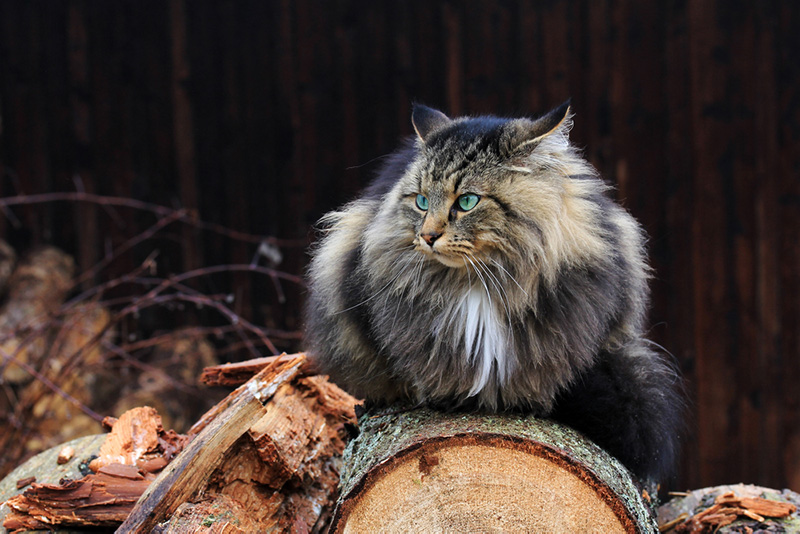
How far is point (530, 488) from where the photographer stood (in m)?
1.62

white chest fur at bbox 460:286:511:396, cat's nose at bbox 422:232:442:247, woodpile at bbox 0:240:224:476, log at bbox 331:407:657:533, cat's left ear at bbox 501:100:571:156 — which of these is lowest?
woodpile at bbox 0:240:224:476

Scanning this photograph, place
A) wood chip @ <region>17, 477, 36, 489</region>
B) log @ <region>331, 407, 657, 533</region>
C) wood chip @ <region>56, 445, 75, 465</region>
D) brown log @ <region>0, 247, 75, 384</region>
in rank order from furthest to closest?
brown log @ <region>0, 247, 75, 384</region>, wood chip @ <region>56, 445, 75, 465</region>, wood chip @ <region>17, 477, 36, 489</region>, log @ <region>331, 407, 657, 533</region>

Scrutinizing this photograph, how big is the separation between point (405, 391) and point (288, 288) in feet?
7.77

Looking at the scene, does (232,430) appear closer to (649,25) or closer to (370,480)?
(370,480)

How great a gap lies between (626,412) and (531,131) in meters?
0.81

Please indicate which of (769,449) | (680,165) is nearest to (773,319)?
(769,449)

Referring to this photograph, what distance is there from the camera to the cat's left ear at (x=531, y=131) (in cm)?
175

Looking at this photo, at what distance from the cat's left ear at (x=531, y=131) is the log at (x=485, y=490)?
0.73m

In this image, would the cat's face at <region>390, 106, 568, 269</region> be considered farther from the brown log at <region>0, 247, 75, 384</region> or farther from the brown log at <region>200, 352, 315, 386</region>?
the brown log at <region>0, 247, 75, 384</region>

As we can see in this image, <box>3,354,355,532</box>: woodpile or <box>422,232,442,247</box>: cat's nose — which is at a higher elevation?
<box>422,232,442,247</box>: cat's nose

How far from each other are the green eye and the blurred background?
1646 millimetres

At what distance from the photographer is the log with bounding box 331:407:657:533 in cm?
160

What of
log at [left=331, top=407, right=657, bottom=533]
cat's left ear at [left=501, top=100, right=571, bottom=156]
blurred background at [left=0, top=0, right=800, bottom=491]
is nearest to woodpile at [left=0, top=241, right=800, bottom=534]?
log at [left=331, top=407, right=657, bottom=533]

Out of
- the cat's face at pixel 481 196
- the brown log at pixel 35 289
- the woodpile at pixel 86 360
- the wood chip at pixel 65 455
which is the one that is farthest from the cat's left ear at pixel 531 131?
the brown log at pixel 35 289
